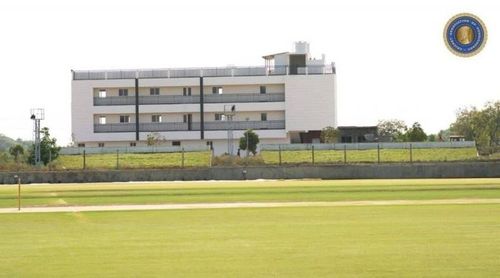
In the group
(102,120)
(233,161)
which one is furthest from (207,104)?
(233,161)

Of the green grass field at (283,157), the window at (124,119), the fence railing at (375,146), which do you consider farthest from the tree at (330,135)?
the window at (124,119)

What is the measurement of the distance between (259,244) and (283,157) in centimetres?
7597

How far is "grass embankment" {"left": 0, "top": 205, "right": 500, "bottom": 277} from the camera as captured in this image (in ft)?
60.7

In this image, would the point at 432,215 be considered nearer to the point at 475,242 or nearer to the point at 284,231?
the point at 284,231

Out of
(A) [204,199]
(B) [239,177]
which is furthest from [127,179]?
(A) [204,199]

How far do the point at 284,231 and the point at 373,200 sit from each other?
55.3ft

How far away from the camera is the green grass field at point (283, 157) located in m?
96.4

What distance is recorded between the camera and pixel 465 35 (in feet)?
170

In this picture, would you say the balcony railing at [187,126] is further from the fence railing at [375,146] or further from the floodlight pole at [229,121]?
the fence railing at [375,146]

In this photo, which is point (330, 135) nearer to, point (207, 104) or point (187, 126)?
point (207, 104)

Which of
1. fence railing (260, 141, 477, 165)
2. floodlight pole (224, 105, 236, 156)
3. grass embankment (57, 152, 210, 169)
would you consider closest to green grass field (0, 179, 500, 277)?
fence railing (260, 141, 477, 165)

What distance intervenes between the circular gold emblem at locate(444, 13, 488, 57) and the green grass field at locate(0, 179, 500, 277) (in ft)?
47.1

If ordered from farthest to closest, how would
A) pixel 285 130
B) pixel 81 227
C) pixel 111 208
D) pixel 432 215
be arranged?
pixel 285 130 → pixel 111 208 → pixel 432 215 → pixel 81 227

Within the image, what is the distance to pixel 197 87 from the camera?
126 meters
